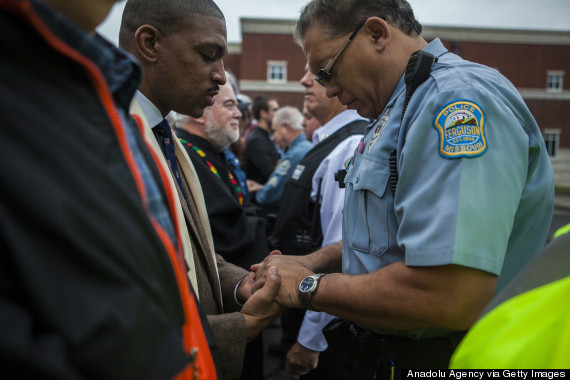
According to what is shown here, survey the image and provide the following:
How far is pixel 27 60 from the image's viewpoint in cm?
66

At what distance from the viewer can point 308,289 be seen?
163cm

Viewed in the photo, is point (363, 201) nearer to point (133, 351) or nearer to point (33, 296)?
point (133, 351)

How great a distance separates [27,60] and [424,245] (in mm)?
1119

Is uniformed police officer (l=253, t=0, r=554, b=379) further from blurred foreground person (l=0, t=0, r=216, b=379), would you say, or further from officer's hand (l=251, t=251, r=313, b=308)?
blurred foreground person (l=0, t=0, r=216, b=379)

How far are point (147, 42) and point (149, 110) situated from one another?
0.95ft

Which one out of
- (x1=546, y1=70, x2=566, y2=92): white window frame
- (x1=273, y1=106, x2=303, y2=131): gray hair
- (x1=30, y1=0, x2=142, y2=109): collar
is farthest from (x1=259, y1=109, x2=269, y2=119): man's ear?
(x1=546, y1=70, x2=566, y2=92): white window frame

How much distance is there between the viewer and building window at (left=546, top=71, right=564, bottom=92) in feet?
96.0

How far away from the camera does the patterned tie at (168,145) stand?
185 cm

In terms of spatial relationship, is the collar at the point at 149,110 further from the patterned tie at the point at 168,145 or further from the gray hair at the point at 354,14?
the gray hair at the point at 354,14

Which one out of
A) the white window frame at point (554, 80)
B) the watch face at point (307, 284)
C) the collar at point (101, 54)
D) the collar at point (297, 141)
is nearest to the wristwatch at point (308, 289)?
the watch face at point (307, 284)

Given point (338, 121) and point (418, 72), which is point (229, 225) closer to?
point (338, 121)

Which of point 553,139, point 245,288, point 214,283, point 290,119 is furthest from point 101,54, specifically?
point 553,139

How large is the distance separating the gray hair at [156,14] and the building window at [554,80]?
34.1m

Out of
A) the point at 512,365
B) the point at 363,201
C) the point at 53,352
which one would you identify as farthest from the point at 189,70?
the point at 512,365
